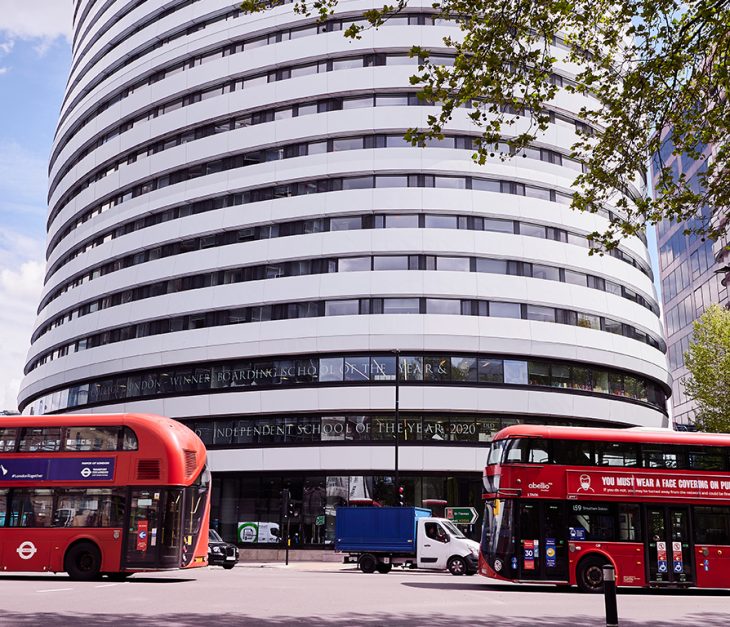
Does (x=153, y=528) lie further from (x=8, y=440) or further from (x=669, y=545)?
(x=669, y=545)

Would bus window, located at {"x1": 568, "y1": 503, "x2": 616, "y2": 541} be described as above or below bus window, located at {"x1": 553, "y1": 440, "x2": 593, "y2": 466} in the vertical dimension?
below

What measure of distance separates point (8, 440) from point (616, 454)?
1570 cm

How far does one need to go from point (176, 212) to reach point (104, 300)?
7091 millimetres

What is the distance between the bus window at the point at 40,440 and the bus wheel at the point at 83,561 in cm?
255

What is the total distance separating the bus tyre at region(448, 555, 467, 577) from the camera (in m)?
26.3

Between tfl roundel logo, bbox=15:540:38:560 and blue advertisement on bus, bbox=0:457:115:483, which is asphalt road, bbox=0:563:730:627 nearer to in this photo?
tfl roundel logo, bbox=15:540:38:560

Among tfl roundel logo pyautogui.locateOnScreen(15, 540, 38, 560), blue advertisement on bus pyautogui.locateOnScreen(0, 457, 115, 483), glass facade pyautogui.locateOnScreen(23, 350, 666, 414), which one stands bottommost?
tfl roundel logo pyautogui.locateOnScreen(15, 540, 38, 560)

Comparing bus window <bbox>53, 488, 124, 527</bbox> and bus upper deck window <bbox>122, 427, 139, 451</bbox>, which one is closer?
bus window <bbox>53, 488, 124, 527</bbox>

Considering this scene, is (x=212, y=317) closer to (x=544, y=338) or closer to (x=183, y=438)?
(x=544, y=338)

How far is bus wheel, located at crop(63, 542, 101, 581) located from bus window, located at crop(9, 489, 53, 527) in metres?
0.97

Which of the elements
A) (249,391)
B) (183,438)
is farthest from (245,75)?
(183,438)

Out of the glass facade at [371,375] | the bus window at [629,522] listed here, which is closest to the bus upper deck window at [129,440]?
the bus window at [629,522]

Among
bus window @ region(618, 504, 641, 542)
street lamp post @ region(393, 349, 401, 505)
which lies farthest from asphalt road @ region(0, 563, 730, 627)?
street lamp post @ region(393, 349, 401, 505)

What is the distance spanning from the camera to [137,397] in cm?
4184
